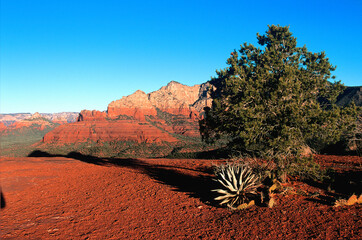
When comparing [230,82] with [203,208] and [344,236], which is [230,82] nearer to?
[203,208]

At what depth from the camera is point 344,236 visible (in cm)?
445

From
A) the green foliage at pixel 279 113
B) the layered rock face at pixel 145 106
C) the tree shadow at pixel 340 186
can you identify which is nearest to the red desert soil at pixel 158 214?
the tree shadow at pixel 340 186

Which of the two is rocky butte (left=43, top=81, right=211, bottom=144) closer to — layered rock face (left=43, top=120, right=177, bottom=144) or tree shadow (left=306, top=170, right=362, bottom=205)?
layered rock face (left=43, top=120, right=177, bottom=144)

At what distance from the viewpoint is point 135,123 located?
92188 mm

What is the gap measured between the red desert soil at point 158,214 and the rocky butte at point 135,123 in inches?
1068

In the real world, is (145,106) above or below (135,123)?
above

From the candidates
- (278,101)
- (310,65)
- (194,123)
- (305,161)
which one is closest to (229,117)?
(278,101)

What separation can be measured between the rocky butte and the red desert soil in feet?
89.0

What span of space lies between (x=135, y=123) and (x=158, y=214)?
88.0m

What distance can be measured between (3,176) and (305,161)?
55.1ft

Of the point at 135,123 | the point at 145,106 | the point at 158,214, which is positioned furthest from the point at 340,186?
the point at 145,106

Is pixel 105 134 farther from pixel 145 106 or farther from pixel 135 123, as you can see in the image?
pixel 145 106

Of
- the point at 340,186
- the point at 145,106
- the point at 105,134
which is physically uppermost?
the point at 145,106

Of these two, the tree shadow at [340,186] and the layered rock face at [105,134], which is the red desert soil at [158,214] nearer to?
the tree shadow at [340,186]
